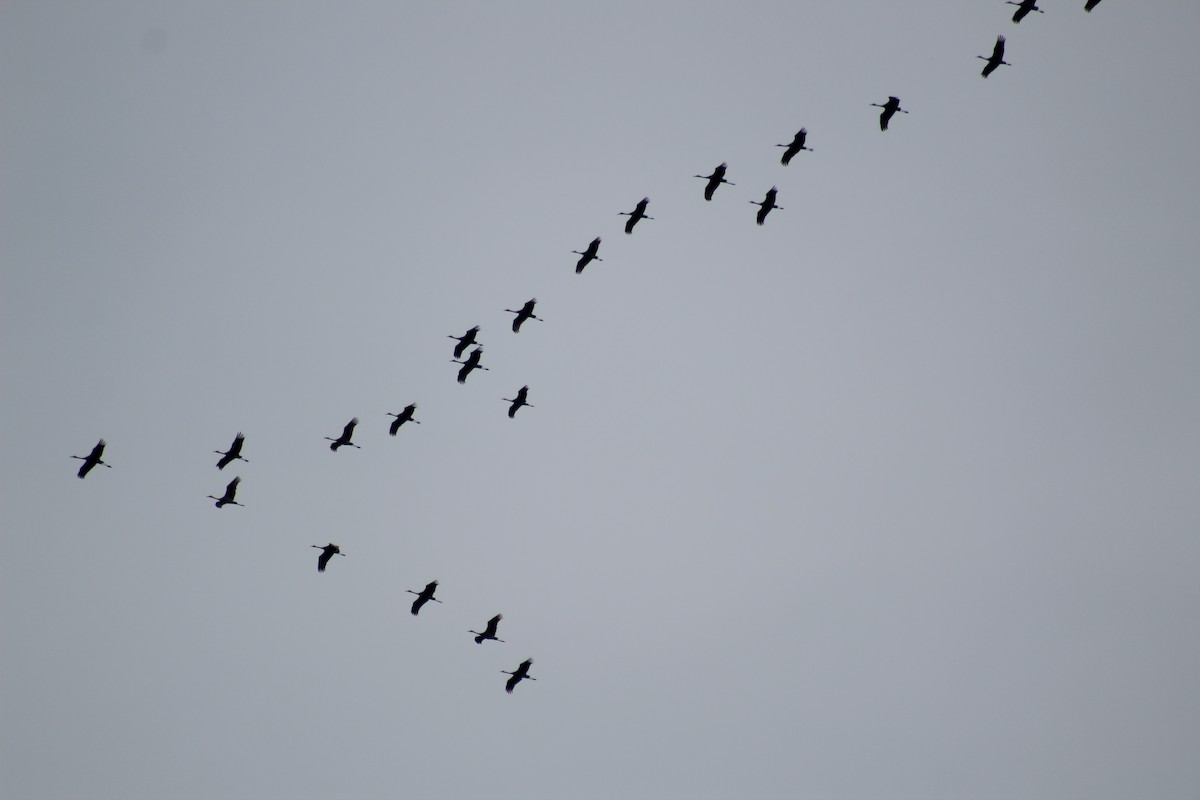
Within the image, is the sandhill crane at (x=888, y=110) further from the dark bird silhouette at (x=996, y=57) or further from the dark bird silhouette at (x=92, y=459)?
the dark bird silhouette at (x=92, y=459)

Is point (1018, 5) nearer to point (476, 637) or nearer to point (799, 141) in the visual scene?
point (799, 141)

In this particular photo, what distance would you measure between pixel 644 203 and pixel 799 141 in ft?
26.5

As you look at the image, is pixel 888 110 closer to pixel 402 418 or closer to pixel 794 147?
pixel 794 147

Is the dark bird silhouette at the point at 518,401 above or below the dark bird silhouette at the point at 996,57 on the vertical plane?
below

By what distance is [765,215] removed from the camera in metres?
80.8

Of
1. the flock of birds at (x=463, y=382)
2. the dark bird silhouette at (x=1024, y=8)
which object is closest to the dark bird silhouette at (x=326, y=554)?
the flock of birds at (x=463, y=382)

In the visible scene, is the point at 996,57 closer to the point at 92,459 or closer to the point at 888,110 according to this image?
the point at 888,110

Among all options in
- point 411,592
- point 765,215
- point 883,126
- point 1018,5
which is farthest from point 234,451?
point 1018,5

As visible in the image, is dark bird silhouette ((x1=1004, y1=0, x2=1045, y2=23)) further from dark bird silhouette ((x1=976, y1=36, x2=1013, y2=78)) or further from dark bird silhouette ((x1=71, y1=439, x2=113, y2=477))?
dark bird silhouette ((x1=71, y1=439, x2=113, y2=477))

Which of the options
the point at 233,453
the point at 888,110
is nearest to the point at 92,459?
the point at 233,453

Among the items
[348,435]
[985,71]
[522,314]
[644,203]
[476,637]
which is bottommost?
[476,637]

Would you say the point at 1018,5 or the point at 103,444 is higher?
the point at 1018,5

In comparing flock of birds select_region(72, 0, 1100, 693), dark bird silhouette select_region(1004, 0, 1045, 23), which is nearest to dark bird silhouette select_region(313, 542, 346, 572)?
flock of birds select_region(72, 0, 1100, 693)

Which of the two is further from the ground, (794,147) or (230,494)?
(794,147)
